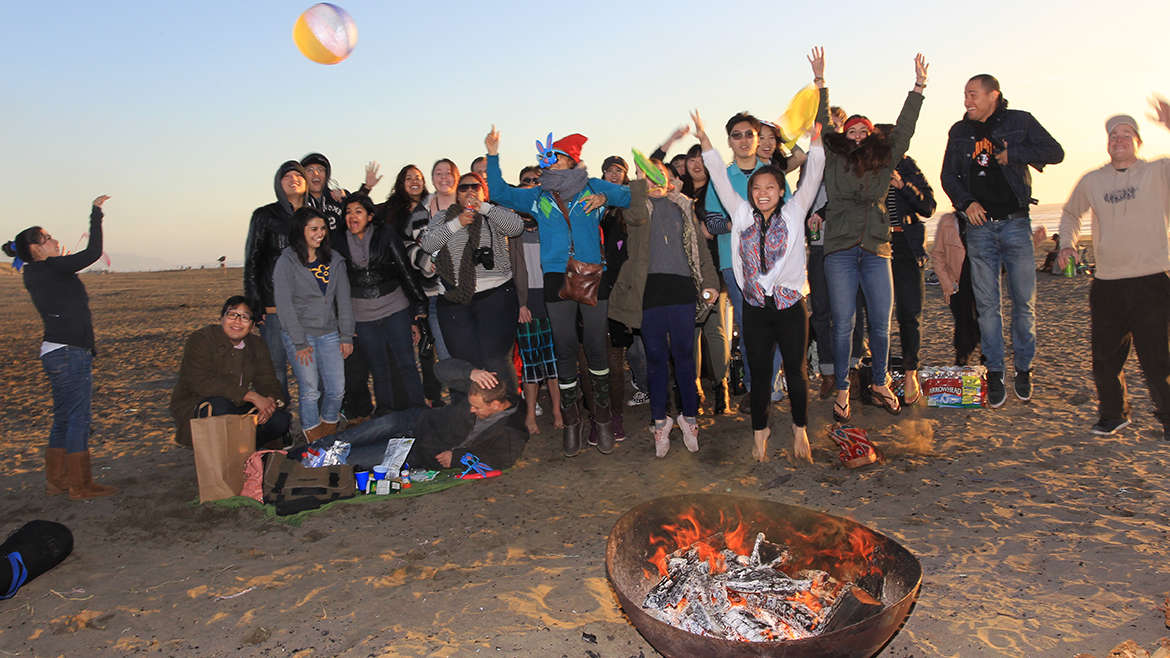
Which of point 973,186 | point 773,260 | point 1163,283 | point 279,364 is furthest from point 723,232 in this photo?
point 279,364

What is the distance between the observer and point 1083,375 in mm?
6758

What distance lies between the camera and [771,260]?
4785 millimetres

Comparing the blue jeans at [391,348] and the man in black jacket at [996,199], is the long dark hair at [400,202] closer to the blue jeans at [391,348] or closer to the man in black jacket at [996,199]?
the blue jeans at [391,348]

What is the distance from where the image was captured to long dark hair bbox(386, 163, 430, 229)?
6.31 metres

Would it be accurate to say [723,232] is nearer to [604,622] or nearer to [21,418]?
[604,622]

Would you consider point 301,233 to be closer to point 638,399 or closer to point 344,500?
point 344,500

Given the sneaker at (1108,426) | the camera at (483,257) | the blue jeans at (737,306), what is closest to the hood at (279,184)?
the camera at (483,257)

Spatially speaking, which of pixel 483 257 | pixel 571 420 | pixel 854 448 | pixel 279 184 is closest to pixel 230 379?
pixel 279 184

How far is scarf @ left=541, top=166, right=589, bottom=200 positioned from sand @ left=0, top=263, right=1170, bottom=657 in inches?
84.8

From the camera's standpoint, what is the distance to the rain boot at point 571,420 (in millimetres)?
5688

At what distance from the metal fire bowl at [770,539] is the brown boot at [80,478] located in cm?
435

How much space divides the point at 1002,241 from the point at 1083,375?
210cm

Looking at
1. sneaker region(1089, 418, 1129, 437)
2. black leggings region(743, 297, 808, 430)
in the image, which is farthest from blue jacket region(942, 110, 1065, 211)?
black leggings region(743, 297, 808, 430)

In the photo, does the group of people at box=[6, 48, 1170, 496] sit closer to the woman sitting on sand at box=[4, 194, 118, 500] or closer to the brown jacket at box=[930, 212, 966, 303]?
the woman sitting on sand at box=[4, 194, 118, 500]
